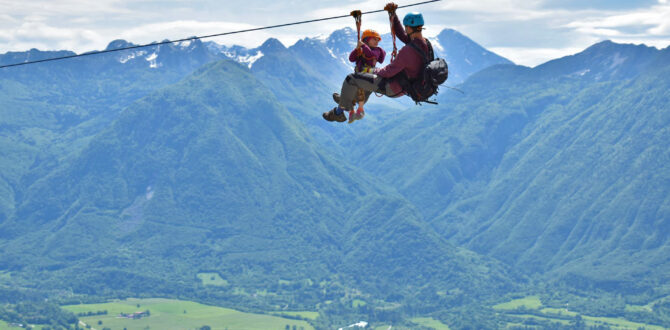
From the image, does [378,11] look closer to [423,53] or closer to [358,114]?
[423,53]

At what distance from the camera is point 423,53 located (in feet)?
94.3

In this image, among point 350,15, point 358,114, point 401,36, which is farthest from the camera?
point 358,114

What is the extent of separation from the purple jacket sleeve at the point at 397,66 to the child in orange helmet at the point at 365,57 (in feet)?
5.40

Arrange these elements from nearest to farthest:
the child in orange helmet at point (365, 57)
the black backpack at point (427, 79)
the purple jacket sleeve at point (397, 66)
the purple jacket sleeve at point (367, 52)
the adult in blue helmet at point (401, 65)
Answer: the black backpack at point (427, 79) < the adult in blue helmet at point (401, 65) < the purple jacket sleeve at point (397, 66) < the child in orange helmet at point (365, 57) < the purple jacket sleeve at point (367, 52)

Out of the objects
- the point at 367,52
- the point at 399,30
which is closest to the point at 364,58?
the point at 367,52

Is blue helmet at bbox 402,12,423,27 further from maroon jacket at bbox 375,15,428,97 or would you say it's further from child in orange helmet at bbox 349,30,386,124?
child in orange helmet at bbox 349,30,386,124

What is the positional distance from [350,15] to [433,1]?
2.67 meters

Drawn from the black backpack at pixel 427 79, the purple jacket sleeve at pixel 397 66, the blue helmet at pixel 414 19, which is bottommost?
the black backpack at pixel 427 79

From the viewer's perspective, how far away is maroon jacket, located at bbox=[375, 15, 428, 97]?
28781 mm

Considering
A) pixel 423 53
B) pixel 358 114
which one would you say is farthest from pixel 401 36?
pixel 358 114

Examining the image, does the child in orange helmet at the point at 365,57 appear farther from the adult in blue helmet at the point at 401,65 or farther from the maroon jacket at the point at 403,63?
the maroon jacket at the point at 403,63

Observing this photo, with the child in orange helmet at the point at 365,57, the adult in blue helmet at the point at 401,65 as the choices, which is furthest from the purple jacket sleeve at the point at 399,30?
the child in orange helmet at the point at 365,57

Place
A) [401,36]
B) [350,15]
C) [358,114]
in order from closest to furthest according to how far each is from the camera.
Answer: [350,15] → [401,36] → [358,114]

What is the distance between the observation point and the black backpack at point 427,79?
28.1m
